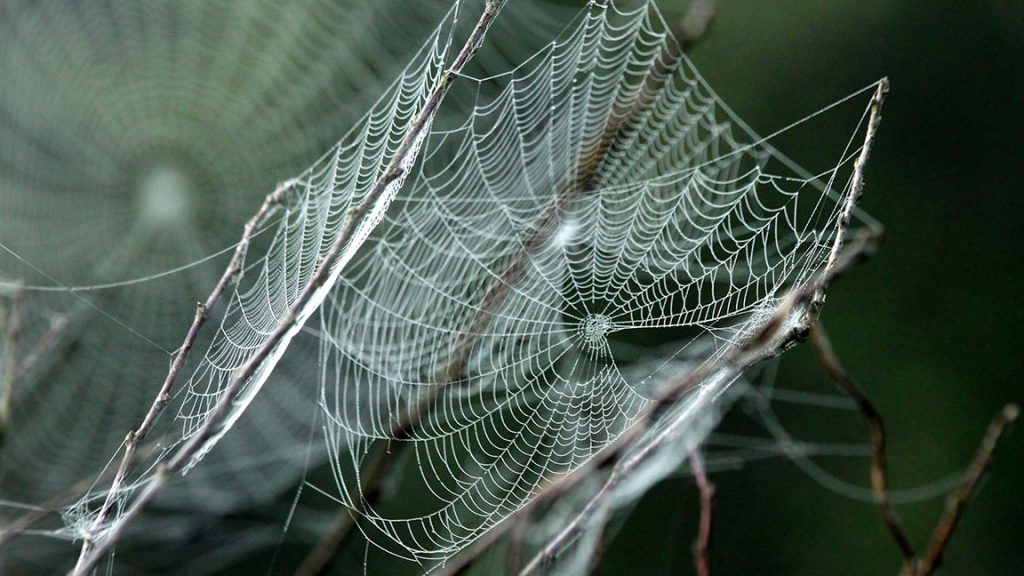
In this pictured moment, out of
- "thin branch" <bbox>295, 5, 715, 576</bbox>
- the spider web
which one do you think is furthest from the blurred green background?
"thin branch" <bbox>295, 5, 715, 576</bbox>

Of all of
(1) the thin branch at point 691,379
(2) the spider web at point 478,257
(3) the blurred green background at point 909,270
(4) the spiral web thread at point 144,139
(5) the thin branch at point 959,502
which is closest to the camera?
(1) the thin branch at point 691,379

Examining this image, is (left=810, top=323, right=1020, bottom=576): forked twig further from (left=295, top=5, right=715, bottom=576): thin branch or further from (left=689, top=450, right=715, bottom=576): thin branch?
(left=295, top=5, right=715, bottom=576): thin branch

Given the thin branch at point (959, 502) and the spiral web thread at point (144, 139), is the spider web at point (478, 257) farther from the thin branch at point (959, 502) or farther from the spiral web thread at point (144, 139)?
the thin branch at point (959, 502)

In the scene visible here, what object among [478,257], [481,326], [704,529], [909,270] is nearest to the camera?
[704,529]

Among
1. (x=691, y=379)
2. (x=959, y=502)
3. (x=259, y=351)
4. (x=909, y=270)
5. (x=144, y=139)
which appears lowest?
(x=959, y=502)

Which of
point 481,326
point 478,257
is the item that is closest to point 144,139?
point 478,257

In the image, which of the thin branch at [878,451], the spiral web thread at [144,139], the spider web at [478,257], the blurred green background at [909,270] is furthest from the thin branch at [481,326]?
the blurred green background at [909,270]

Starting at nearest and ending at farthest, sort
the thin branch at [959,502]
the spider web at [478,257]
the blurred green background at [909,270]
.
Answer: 1. the thin branch at [959,502]
2. the spider web at [478,257]
3. the blurred green background at [909,270]

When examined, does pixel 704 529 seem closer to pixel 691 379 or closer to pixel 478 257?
pixel 691 379
